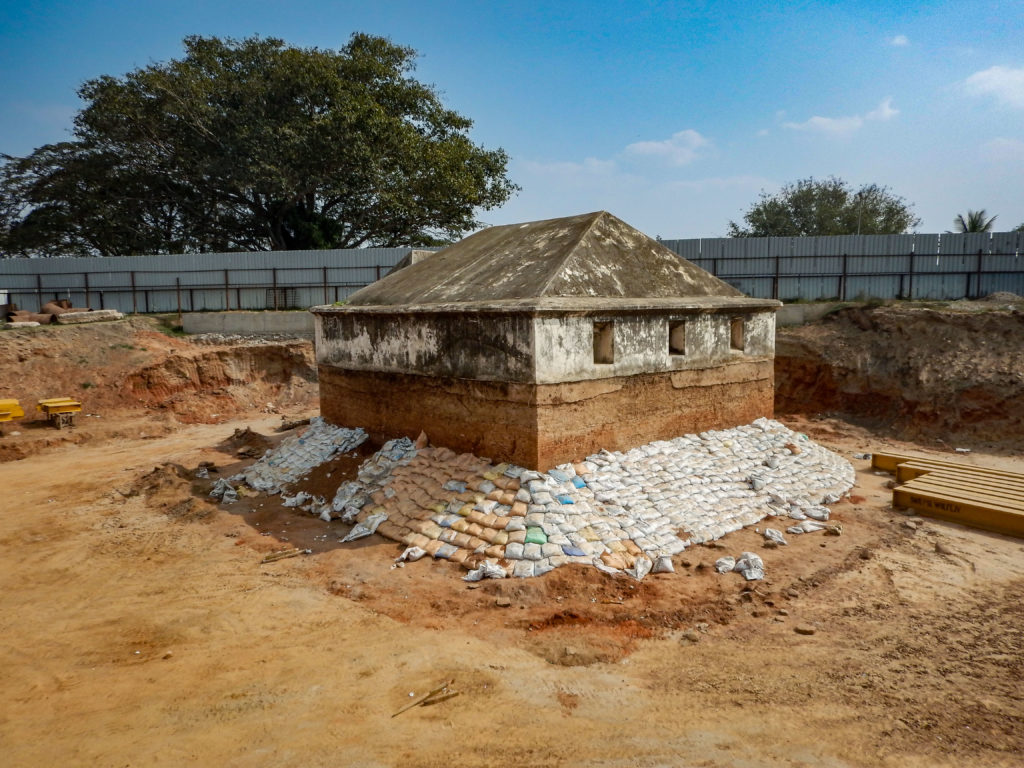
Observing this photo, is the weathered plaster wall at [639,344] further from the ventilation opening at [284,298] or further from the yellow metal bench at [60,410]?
the ventilation opening at [284,298]

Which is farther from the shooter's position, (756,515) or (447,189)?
(447,189)

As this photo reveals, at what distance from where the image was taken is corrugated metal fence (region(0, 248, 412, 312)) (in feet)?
67.9

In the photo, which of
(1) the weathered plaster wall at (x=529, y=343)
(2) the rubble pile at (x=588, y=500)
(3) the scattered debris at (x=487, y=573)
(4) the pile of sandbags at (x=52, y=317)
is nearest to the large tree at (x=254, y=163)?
(4) the pile of sandbags at (x=52, y=317)

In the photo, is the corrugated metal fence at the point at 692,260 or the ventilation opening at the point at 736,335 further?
the corrugated metal fence at the point at 692,260

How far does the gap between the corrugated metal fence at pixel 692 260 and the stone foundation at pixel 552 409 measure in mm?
9088

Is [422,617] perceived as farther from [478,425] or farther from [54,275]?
[54,275]

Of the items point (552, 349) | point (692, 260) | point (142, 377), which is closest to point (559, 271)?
point (552, 349)

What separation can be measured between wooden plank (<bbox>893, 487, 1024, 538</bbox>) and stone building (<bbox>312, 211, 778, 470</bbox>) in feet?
8.16

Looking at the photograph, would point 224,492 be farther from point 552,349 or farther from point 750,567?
point 750,567

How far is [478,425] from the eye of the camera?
322 inches

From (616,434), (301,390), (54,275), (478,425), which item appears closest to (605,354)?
(616,434)

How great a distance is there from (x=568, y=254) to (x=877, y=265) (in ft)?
42.9

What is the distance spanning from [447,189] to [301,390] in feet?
30.5

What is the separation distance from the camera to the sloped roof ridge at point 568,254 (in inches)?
307
